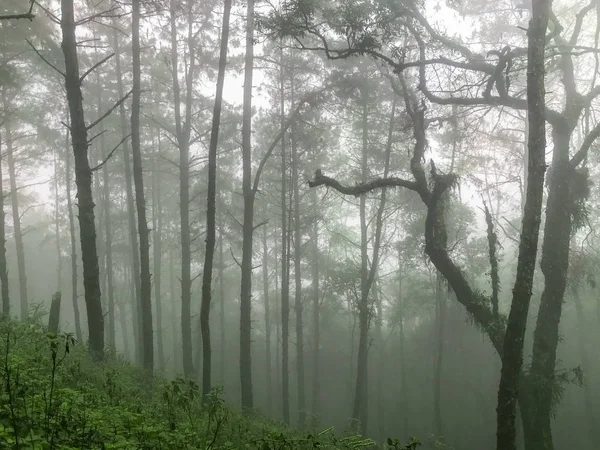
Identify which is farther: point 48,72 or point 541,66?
point 48,72

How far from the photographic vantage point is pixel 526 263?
727cm

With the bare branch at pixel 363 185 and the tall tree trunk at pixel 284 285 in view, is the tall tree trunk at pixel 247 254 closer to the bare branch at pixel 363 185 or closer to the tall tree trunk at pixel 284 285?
the tall tree trunk at pixel 284 285

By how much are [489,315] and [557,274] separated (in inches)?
73.2

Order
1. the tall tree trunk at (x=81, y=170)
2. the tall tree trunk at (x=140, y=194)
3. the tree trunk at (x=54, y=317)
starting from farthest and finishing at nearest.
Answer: the tall tree trunk at (x=140, y=194), the tree trunk at (x=54, y=317), the tall tree trunk at (x=81, y=170)

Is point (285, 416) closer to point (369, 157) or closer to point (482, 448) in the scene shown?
point (369, 157)

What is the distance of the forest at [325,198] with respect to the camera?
724cm

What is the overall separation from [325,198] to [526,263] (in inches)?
619

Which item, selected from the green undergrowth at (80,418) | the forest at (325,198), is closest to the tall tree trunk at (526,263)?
the forest at (325,198)

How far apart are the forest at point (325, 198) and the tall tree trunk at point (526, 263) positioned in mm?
33

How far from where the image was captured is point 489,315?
936 centimetres

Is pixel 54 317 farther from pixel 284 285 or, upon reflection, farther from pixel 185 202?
pixel 284 285

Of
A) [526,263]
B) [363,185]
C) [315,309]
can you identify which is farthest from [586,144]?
[315,309]

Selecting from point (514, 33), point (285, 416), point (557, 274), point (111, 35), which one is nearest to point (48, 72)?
point (111, 35)

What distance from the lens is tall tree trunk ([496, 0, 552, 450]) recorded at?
7195 mm
